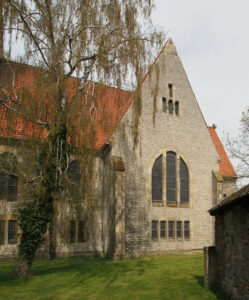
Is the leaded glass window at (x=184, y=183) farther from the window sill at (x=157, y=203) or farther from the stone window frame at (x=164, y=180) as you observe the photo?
the window sill at (x=157, y=203)

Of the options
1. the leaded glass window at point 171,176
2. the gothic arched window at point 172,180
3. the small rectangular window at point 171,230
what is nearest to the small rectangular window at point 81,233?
the gothic arched window at point 172,180

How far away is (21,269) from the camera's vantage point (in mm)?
12453

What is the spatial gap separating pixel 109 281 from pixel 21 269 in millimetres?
3516

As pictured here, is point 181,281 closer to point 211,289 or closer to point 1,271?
point 211,289

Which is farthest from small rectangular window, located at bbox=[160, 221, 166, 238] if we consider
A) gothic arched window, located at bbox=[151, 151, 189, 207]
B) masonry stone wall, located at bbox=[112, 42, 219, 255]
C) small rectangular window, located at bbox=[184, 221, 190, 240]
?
small rectangular window, located at bbox=[184, 221, 190, 240]

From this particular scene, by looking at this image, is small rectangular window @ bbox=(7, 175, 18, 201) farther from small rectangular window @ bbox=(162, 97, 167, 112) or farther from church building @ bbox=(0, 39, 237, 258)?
small rectangular window @ bbox=(162, 97, 167, 112)

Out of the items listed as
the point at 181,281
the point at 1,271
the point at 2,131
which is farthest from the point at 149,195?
the point at 2,131

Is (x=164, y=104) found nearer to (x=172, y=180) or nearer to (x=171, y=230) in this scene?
(x=172, y=180)

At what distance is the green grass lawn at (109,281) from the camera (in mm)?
10406

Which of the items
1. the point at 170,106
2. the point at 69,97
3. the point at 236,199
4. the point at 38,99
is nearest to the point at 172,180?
the point at 170,106

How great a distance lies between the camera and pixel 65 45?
1163 centimetres

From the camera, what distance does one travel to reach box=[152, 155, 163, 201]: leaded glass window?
2127 cm

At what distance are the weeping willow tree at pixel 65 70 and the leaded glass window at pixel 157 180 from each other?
9.81 m

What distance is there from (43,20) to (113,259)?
13.2 metres
